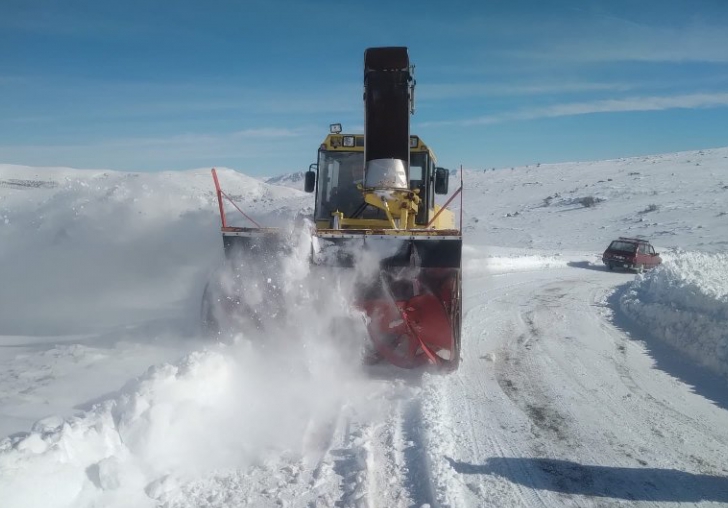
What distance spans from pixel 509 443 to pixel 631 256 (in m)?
19.0

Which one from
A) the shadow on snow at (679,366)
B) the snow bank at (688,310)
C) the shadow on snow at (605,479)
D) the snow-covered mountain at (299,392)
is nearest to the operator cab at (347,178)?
the snow-covered mountain at (299,392)

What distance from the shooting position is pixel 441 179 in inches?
301

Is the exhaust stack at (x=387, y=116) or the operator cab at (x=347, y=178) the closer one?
the exhaust stack at (x=387, y=116)

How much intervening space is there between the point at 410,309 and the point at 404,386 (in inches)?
36.6

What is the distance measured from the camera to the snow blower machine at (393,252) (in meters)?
5.79

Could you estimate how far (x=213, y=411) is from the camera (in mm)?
4406

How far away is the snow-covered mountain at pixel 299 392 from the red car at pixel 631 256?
9009mm

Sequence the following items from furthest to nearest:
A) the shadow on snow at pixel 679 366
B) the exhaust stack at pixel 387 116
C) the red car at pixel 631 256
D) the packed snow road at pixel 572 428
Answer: the red car at pixel 631 256 < the exhaust stack at pixel 387 116 < the shadow on snow at pixel 679 366 < the packed snow road at pixel 572 428

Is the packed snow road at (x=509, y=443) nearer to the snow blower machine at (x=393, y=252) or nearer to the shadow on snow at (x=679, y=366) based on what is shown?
the shadow on snow at (x=679, y=366)

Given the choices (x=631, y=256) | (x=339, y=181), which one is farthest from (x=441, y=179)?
(x=631, y=256)

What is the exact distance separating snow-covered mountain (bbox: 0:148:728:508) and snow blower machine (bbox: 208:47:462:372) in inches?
14.0

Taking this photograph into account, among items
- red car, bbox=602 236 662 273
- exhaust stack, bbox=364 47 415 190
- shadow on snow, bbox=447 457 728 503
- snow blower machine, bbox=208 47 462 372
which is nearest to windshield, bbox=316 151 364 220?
snow blower machine, bbox=208 47 462 372

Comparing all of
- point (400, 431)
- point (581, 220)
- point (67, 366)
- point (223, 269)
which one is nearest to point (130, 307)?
point (67, 366)

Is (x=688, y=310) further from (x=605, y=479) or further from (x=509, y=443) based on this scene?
(x=605, y=479)
